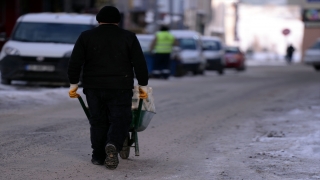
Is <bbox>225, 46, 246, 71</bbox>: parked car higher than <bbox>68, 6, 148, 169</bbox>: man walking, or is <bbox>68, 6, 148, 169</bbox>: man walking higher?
<bbox>68, 6, 148, 169</bbox>: man walking

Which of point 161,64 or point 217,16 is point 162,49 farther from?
point 217,16

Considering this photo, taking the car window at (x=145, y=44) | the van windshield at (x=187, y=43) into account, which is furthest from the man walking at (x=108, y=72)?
the van windshield at (x=187, y=43)

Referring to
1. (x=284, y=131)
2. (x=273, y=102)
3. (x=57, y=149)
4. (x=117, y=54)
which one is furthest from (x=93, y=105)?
(x=273, y=102)

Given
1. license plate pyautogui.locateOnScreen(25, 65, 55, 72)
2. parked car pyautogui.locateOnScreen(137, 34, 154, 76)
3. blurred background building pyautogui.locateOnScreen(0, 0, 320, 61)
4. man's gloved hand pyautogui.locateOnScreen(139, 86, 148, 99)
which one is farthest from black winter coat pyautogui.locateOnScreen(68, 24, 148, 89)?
blurred background building pyautogui.locateOnScreen(0, 0, 320, 61)

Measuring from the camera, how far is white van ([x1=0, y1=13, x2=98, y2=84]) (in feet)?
70.4

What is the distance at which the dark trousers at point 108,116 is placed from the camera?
28.9 ft

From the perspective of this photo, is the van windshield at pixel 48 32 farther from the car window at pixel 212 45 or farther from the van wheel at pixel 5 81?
the car window at pixel 212 45

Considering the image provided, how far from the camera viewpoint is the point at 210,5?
84.2 metres

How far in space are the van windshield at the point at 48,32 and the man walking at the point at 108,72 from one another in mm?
13434

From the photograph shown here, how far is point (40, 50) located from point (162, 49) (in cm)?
812

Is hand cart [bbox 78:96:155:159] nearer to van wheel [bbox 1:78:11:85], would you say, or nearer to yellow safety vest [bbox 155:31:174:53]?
van wheel [bbox 1:78:11:85]

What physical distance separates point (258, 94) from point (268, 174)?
14133 millimetres

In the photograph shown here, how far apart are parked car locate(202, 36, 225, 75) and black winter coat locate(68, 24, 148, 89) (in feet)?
104

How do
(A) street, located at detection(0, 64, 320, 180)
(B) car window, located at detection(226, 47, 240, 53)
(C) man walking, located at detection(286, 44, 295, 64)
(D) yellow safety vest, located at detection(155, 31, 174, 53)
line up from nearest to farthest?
(A) street, located at detection(0, 64, 320, 180)
(D) yellow safety vest, located at detection(155, 31, 174, 53)
(B) car window, located at detection(226, 47, 240, 53)
(C) man walking, located at detection(286, 44, 295, 64)
